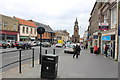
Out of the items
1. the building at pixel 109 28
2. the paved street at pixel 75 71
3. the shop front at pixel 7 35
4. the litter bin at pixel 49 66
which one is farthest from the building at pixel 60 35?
the litter bin at pixel 49 66

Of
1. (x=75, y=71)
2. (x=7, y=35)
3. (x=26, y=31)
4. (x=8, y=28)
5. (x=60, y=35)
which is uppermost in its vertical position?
(x=60, y=35)

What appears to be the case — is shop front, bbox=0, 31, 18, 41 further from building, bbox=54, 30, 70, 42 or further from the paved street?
building, bbox=54, 30, 70, 42

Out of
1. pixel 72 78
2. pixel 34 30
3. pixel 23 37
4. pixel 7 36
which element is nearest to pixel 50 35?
pixel 34 30

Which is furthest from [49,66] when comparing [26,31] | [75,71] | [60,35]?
[60,35]

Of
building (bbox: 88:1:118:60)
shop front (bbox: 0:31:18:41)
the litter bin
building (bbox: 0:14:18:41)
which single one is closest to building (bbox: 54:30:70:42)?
building (bbox: 0:14:18:41)

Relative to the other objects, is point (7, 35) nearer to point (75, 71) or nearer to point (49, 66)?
point (75, 71)

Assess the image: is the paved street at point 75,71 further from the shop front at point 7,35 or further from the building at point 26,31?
the building at point 26,31

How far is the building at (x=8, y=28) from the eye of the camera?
109 feet

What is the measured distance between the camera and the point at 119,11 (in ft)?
37.6

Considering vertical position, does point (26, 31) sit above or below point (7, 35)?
above

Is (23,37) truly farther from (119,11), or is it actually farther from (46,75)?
(46,75)

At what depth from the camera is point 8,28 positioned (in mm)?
35375

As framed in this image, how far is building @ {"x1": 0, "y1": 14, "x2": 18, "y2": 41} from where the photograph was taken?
1308 inches

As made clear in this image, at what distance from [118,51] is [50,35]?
5681 cm
